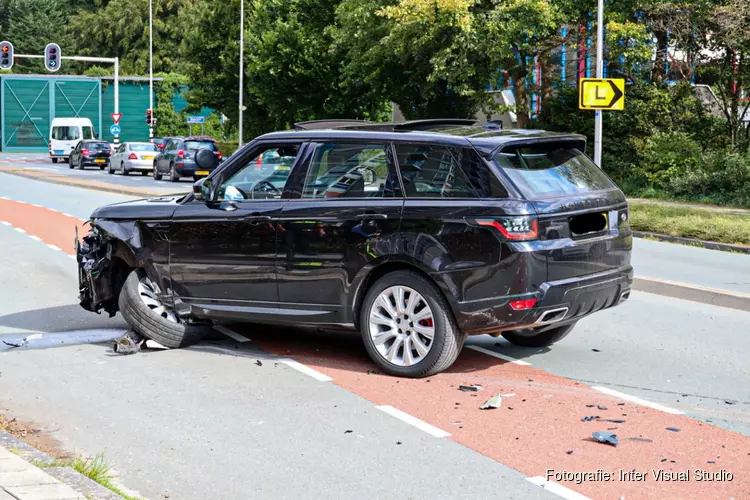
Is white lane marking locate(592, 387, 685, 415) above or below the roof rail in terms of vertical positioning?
below

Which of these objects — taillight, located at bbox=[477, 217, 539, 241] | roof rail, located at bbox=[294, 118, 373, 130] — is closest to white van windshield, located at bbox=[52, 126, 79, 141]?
roof rail, located at bbox=[294, 118, 373, 130]

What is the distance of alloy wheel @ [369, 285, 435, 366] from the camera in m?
7.20

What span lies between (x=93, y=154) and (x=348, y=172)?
4905 centimetres

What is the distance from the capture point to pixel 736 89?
30812mm

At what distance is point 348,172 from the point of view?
25.1 feet

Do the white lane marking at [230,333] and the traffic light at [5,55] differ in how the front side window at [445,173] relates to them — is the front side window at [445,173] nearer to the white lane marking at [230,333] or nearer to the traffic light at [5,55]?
the white lane marking at [230,333]

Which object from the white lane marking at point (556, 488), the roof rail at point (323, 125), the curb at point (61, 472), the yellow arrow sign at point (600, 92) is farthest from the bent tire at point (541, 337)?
the yellow arrow sign at point (600, 92)

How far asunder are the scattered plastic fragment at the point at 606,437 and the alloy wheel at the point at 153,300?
3784mm

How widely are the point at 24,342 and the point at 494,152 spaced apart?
4256 millimetres

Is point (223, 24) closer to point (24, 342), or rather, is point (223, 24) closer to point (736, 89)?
point (736, 89)

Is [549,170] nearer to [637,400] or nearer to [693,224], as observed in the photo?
[637,400]

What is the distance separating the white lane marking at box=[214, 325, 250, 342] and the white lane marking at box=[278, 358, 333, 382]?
0.88 m

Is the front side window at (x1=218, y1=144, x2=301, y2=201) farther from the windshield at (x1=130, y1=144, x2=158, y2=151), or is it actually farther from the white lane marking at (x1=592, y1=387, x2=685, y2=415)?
the windshield at (x1=130, y1=144, x2=158, y2=151)

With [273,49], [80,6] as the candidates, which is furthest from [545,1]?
[80,6]
